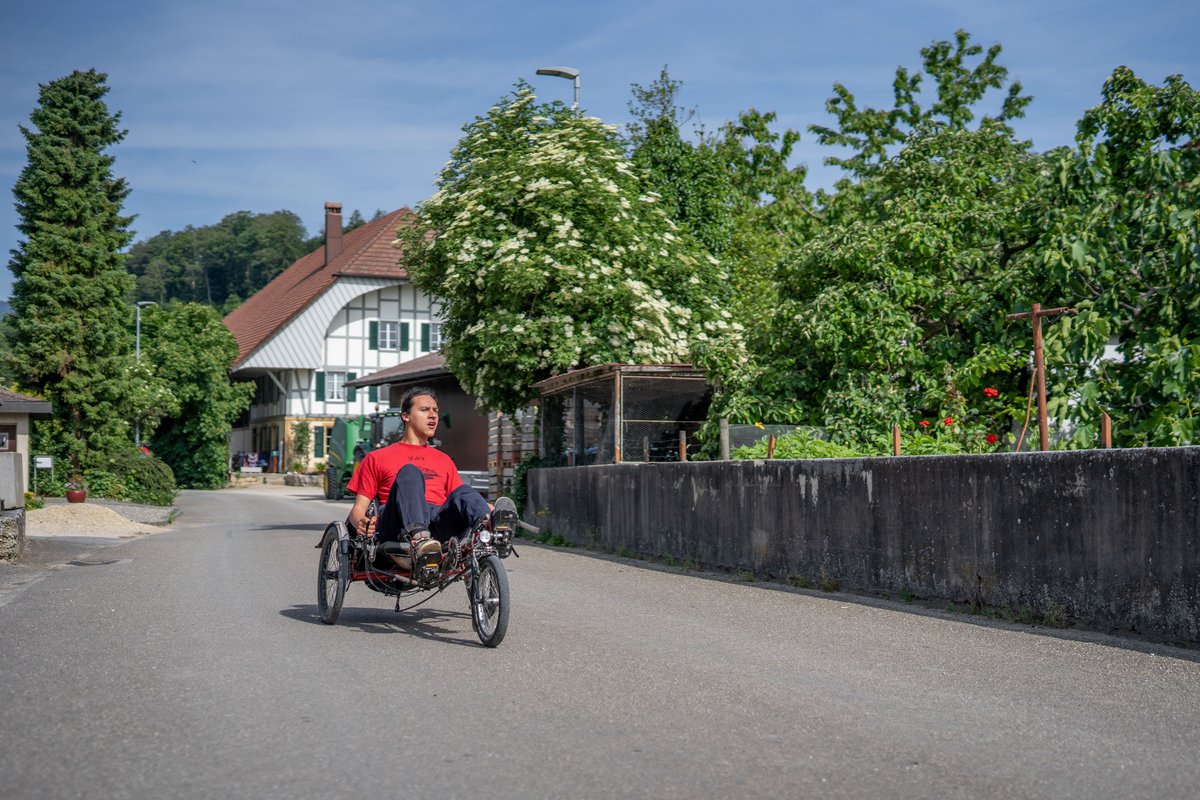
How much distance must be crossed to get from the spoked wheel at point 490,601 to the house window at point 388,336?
2223 inches

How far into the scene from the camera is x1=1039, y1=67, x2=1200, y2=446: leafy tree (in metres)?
14.3

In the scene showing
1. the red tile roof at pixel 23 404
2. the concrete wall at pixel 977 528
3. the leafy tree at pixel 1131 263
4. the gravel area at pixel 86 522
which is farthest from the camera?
the red tile roof at pixel 23 404

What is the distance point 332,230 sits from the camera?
70562 mm

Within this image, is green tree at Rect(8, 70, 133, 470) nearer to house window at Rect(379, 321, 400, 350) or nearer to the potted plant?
the potted plant

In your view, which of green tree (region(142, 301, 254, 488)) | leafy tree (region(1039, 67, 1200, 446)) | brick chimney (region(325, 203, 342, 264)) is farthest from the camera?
brick chimney (region(325, 203, 342, 264))

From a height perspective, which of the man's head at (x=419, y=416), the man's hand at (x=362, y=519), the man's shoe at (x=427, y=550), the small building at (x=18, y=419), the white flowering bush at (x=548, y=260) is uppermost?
the white flowering bush at (x=548, y=260)

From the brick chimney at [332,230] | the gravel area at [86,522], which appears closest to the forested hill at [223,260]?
the brick chimney at [332,230]

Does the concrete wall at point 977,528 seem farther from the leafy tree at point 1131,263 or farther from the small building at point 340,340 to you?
the small building at point 340,340

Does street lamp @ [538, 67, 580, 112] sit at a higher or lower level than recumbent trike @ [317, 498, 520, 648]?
higher

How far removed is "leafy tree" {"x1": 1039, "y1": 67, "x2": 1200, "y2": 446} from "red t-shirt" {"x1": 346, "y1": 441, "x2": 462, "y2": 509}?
8026 millimetres

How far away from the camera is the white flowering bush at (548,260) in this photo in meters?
21.9

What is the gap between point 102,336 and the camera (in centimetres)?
3722

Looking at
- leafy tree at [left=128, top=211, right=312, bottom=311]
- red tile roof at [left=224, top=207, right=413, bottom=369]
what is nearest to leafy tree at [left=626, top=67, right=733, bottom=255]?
red tile roof at [left=224, top=207, right=413, bottom=369]

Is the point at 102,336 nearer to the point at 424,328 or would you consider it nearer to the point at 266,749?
the point at 424,328
